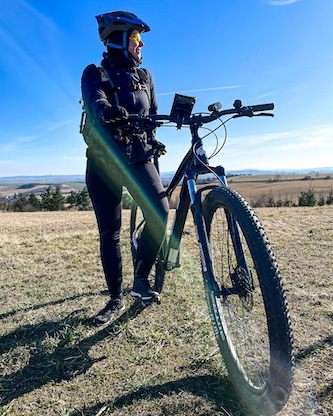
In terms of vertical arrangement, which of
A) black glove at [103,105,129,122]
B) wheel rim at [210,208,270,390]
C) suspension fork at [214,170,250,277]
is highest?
black glove at [103,105,129,122]

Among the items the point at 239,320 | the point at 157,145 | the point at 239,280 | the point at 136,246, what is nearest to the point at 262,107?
the point at 157,145

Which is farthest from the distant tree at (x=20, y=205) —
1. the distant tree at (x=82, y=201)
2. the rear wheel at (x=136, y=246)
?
the rear wheel at (x=136, y=246)

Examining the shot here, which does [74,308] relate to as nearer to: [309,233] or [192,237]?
[192,237]

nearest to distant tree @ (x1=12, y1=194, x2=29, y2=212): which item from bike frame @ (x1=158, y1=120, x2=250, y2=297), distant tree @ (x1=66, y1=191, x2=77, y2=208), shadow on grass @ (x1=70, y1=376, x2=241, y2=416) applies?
distant tree @ (x1=66, y1=191, x2=77, y2=208)

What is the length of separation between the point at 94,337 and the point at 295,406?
5.42 ft

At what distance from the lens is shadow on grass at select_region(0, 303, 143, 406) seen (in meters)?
1.88

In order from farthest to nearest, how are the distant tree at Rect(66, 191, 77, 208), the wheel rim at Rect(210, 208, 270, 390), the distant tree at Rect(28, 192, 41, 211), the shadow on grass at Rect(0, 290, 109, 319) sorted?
the distant tree at Rect(66, 191, 77, 208), the distant tree at Rect(28, 192, 41, 211), the shadow on grass at Rect(0, 290, 109, 319), the wheel rim at Rect(210, 208, 270, 390)

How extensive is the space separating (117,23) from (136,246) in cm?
241

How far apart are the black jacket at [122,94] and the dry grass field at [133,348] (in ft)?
5.42

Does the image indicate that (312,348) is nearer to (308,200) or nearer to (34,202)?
(308,200)

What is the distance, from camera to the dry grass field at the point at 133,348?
5.43ft

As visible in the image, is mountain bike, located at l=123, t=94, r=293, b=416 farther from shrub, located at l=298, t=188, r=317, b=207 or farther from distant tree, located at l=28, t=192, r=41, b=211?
distant tree, located at l=28, t=192, r=41, b=211

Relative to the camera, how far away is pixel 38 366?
6.72 ft

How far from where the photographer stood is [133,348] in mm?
2217
